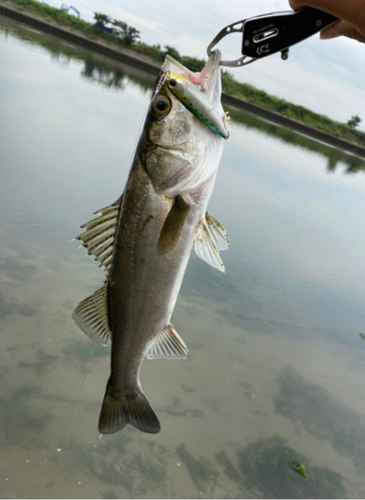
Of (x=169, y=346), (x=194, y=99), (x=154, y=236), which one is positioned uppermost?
(x=194, y=99)

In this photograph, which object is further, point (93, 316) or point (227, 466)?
point (227, 466)

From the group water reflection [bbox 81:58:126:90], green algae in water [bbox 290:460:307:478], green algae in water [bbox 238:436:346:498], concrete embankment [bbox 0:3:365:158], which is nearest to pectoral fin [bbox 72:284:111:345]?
green algae in water [bbox 238:436:346:498]

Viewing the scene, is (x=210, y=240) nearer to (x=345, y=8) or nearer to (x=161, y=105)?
(x=161, y=105)

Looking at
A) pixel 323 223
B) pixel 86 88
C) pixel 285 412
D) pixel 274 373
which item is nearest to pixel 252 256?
pixel 274 373

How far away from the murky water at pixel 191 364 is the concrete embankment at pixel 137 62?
3641 centimetres

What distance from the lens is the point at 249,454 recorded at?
350cm

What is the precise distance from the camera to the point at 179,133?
5.32ft

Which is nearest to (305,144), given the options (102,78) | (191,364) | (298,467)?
(102,78)

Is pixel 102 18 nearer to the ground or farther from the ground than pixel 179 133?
→ farther from the ground

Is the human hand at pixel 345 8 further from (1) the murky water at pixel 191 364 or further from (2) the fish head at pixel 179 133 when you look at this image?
(1) the murky water at pixel 191 364

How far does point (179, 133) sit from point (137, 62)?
46.6 meters

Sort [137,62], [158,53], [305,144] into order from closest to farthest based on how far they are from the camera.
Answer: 1. [305,144]
2. [137,62]
3. [158,53]

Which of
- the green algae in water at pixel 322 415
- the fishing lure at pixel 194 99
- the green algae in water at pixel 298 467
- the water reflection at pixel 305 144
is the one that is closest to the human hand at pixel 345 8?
the fishing lure at pixel 194 99

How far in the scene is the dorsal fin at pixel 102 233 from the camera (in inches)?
72.4
